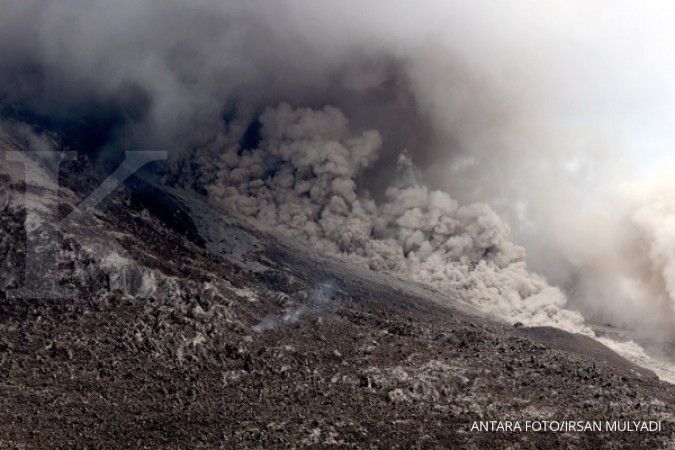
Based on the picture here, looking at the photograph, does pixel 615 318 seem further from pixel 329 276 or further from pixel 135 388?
pixel 135 388

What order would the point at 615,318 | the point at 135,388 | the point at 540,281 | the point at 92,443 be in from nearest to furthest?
the point at 92,443 < the point at 135,388 < the point at 615,318 < the point at 540,281

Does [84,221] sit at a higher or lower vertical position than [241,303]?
higher

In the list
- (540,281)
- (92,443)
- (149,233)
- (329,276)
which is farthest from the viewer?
(540,281)

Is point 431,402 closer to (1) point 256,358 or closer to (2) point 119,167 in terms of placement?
(1) point 256,358

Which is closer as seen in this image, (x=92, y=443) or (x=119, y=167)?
(x=92, y=443)

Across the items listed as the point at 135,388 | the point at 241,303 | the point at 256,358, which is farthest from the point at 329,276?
the point at 135,388

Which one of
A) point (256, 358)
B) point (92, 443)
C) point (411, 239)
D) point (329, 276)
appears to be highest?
point (411, 239)

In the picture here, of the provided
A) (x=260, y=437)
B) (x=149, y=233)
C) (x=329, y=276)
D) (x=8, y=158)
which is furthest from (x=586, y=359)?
(x=8, y=158)
